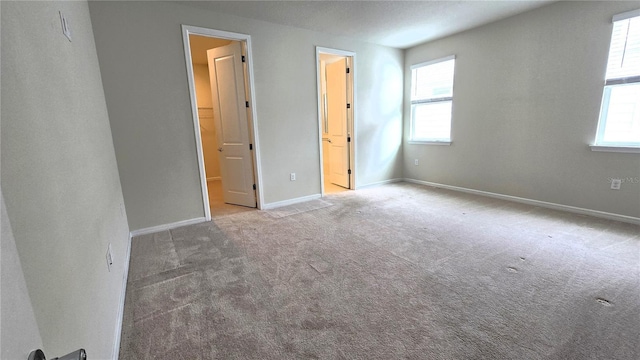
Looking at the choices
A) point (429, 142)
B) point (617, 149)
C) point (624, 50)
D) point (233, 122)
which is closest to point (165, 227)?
point (233, 122)

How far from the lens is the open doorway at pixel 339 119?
4.76 meters

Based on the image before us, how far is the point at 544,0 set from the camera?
3.27 m

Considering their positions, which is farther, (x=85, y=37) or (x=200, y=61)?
(x=200, y=61)

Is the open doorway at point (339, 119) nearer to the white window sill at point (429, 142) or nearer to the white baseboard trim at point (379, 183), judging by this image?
the white baseboard trim at point (379, 183)

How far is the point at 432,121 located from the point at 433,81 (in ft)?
2.29

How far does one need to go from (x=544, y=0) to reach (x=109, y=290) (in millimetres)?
5078

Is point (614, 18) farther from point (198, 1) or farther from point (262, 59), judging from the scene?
point (198, 1)

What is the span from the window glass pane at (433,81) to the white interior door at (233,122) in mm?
3252

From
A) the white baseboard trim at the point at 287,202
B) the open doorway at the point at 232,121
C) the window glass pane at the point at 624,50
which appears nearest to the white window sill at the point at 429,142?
the window glass pane at the point at 624,50

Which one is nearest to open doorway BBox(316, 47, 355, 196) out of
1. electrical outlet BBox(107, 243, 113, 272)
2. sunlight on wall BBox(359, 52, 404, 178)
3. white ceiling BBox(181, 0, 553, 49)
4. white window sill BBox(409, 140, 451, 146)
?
sunlight on wall BBox(359, 52, 404, 178)

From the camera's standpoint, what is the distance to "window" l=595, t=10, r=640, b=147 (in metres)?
2.88

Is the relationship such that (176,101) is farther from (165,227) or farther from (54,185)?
(54,185)

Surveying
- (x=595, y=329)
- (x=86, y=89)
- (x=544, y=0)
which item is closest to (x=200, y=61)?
(x=86, y=89)

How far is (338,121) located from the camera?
17.1ft
